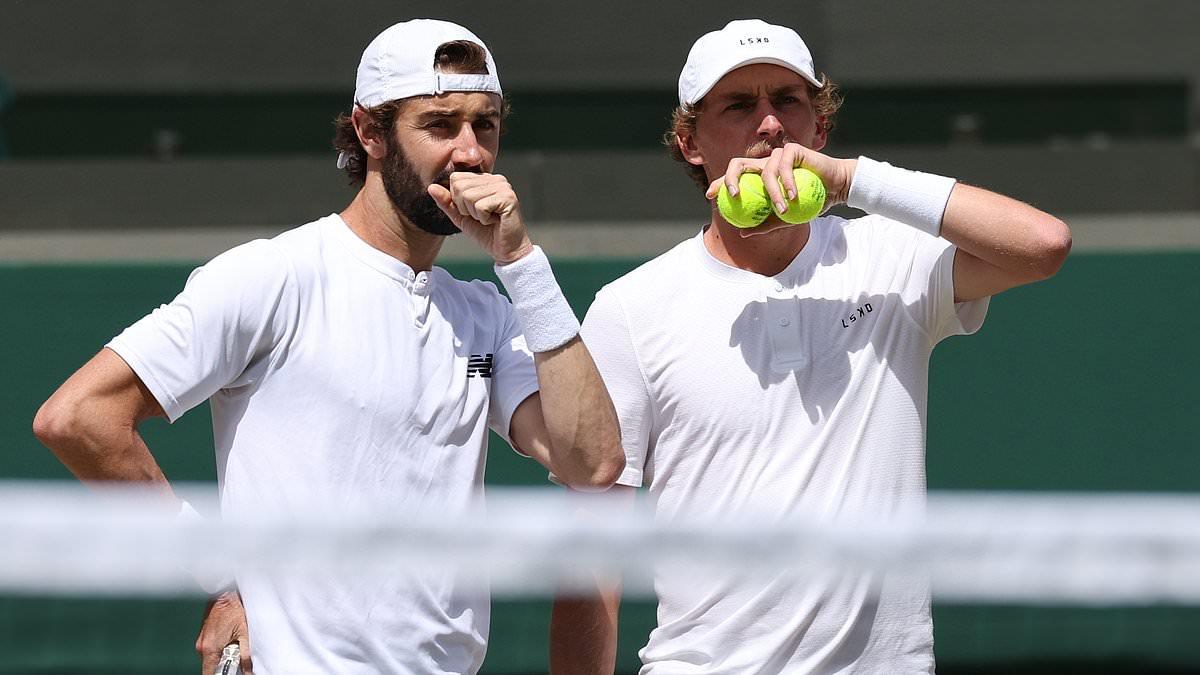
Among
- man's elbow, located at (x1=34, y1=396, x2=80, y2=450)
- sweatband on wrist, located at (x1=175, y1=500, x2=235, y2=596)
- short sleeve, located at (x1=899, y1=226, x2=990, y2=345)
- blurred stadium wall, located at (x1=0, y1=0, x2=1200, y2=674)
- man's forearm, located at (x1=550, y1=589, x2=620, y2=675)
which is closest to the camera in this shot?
sweatband on wrist, located at (x1=175, y1=500, x2=235, y2=596)

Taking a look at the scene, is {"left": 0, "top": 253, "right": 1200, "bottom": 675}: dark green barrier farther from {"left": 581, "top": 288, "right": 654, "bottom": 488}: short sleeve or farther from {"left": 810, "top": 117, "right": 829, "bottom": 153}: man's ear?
{"left": 581, "top": 288, "right": 654, "bottom": 488}: short sleeve

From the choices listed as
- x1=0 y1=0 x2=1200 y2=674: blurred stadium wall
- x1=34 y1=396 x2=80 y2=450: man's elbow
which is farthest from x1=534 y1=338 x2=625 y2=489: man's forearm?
x1=0 y1=0 x2=1200 y2=674: blurred stadium wall

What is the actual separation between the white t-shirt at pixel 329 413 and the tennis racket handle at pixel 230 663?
3cm

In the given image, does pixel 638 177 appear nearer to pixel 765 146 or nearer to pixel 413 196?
pixel 765 146

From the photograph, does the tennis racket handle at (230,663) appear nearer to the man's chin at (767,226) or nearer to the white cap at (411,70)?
the white cap at (411,70)

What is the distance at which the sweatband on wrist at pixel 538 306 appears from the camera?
9.12 ft

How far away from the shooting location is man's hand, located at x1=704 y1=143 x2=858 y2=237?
9.05ft

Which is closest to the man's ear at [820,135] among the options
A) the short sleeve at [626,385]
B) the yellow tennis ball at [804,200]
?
the yellow tennis ball at [804,200]

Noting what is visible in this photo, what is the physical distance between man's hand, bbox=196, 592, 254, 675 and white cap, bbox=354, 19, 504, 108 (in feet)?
3.12

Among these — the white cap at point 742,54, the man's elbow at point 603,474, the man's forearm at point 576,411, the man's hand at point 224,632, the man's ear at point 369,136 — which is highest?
the white cap at point 742,54

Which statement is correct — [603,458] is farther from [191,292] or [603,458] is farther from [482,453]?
[191,292]

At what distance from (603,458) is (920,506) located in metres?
0.61

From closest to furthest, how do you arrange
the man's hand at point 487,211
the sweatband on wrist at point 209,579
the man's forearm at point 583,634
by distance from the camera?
the sweatband on wrist at point 209,579 → the man's hand at point 487,211 → the man's forearm at point 583,634

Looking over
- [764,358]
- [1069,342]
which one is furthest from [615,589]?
[1069,342]
